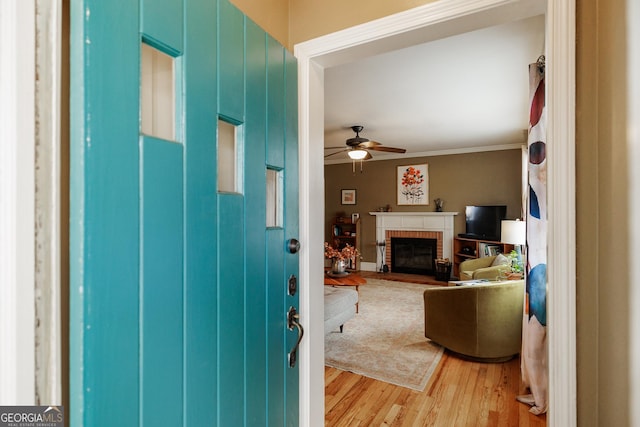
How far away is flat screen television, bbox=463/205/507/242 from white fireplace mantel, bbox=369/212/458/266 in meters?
0.34

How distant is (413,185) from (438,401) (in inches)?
211

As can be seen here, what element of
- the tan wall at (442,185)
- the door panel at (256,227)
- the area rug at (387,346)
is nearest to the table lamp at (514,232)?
the area rug at (387,346)

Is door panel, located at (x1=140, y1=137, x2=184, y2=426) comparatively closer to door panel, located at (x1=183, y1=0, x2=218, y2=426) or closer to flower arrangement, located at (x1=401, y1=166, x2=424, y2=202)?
door panel, located at (x1=183, y1=0, x2=218, y2=426)

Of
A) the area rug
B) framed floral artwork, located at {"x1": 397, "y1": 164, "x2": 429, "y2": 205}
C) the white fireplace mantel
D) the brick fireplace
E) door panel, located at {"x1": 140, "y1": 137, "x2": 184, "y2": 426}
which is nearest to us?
door panel, located at {"x1": 140, "y1": 137, "x2": 184, "y2": 426}

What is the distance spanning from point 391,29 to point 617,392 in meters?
1.35

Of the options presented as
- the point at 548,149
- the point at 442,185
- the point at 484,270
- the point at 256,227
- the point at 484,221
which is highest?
the point at 442,185

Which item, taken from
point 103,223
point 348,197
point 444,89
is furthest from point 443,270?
point 103,223

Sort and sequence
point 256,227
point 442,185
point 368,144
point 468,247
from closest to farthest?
1. point 256,227
2. point 368,144
3. point 468,247
4. point 442,185

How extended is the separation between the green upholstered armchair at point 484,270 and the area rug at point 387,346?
2.92 ft

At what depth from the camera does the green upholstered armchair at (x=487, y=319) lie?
2861 mm

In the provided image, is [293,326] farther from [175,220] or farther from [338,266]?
[338,266]

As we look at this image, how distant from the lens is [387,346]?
3346mm

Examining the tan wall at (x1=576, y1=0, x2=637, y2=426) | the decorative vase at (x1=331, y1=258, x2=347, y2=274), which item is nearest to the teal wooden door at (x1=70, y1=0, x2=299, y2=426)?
the tan wall at (x1=576, y1=0, x2=637, y2=426)

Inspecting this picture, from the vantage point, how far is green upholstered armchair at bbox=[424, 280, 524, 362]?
2861mm
